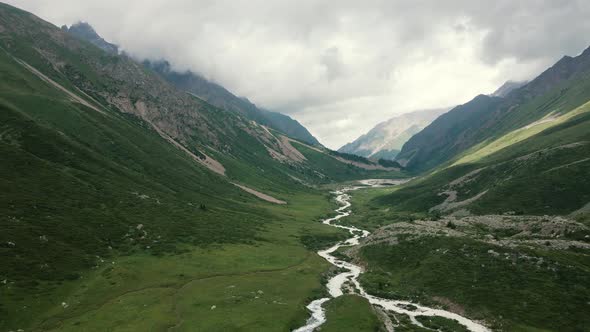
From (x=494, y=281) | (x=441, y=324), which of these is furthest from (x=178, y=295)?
(x=494, y=281)

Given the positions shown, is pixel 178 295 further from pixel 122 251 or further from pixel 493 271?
pixel 493 271

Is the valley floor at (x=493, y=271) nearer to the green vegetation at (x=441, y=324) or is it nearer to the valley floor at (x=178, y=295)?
the green vegetation at (x=441, y=324)

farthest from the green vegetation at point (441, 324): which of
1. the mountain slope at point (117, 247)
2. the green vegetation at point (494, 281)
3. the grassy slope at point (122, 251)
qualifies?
the mountain slope at point (117, 247)

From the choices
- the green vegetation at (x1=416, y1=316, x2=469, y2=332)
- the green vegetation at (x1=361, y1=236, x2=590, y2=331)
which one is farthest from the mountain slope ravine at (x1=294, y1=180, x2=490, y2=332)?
the green vegetation at (x1=361, y1=236, x2=590, y2=331)

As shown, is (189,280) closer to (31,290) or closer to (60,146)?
(31,290)

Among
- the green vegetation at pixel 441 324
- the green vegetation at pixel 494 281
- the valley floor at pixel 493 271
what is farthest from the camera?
the valley floor at pixel 493 271

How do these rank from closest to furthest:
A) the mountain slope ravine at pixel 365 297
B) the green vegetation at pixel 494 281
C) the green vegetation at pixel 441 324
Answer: the green vegetation at pixel 441 324 < the mountain slope ravine at pixel 365 297 < the green vegetation at pixel 494 281

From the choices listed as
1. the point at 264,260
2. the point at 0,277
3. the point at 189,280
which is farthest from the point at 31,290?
the point at 264,260

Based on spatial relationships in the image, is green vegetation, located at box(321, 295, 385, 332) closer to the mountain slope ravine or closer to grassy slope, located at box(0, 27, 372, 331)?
the mountain slope ravine
